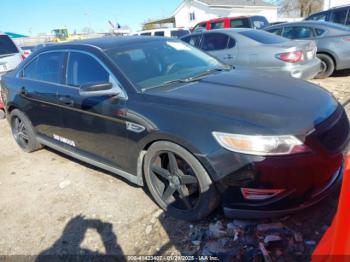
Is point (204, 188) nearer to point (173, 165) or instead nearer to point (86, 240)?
point (173, 165)

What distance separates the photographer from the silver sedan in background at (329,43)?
7.38 meters

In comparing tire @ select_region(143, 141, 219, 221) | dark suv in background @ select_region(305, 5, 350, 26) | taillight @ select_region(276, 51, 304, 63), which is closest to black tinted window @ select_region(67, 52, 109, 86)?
tire @ select_region(143, 141, 219, 221)

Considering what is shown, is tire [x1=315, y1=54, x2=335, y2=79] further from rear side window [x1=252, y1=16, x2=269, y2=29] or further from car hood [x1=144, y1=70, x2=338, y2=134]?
rear side window [x1=252, y1=16, x2=269, y2=29]

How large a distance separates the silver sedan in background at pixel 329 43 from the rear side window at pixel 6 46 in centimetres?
722

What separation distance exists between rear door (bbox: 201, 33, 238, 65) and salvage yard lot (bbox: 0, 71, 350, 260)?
4340 millimetres

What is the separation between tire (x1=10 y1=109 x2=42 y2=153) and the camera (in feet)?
15.2

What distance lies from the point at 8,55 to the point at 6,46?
449 mm

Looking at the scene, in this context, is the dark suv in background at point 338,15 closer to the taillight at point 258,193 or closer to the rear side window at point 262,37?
the rear side window at point 262,37

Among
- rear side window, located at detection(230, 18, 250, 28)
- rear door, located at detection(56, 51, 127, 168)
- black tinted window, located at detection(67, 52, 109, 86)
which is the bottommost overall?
rear door, located at detection(56, 51, 127, 168)

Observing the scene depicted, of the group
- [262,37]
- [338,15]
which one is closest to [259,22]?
[338,15]

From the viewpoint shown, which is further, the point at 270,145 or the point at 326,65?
the point at 326,65

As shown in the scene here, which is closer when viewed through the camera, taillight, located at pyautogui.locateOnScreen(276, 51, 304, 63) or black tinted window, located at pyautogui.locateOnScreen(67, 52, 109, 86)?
black tinted window, located at pyautogui.locateOnScreen(67, 52, 109, 86)

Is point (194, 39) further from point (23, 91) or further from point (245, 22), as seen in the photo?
point (245, 22)

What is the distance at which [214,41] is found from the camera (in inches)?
302
